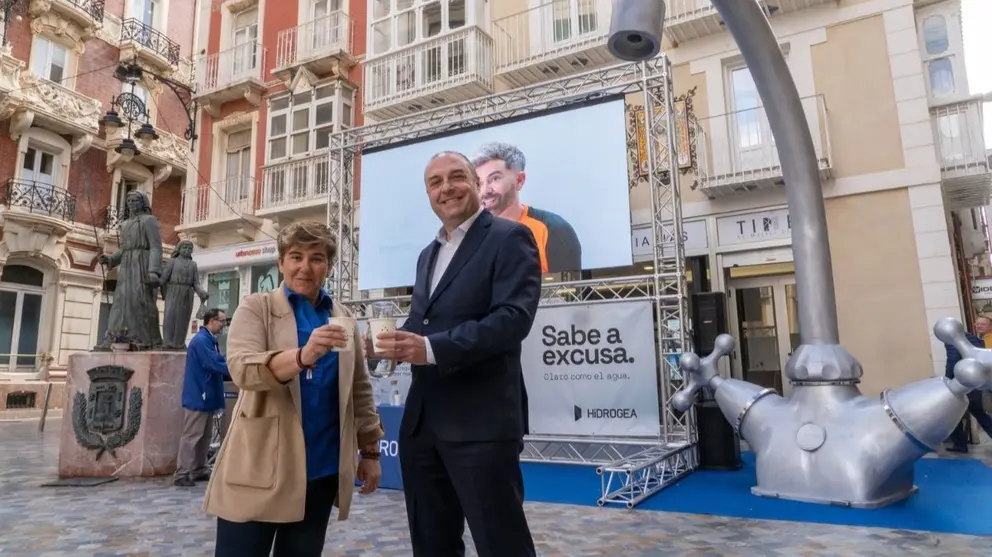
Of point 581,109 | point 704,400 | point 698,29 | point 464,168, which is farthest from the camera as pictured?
point 698,29

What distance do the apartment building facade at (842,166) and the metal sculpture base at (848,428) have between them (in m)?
4.39

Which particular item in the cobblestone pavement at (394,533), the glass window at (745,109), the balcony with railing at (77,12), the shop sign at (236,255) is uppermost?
the balcony with railing at (77,12)

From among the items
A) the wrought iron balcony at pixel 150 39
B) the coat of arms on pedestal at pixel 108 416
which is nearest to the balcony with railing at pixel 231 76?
the wrought iron balcony at pixel 150 39

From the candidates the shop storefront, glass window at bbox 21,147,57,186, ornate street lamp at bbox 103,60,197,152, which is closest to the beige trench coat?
the shop storefront

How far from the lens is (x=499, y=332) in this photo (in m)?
1.70

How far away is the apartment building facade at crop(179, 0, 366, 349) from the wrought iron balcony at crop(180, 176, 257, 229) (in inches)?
1.0

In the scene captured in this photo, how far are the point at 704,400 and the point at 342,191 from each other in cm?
701

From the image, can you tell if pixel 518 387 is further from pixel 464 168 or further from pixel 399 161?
pixel 399 161

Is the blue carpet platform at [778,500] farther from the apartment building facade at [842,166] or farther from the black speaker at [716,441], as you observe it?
the apartment building facade at [842,166]

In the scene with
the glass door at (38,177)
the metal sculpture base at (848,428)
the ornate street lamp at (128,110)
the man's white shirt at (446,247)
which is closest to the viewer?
the man's white shirt at (446,247)

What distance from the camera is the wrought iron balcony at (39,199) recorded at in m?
16.0

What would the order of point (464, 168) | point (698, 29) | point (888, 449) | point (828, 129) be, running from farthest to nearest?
point (698, 29) → point (828, 129) → point (888, 449) → point (464, 168)

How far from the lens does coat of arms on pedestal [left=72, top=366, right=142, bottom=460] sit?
6.51 m

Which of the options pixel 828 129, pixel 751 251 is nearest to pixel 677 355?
pixel 751 251
